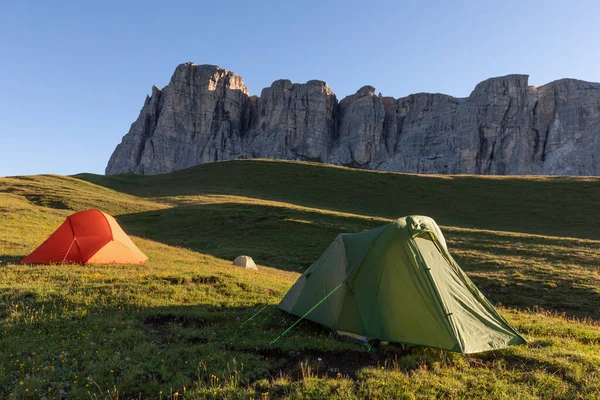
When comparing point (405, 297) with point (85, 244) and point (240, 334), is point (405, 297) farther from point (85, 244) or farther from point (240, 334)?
point (85, 244)

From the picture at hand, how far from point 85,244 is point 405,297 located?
15.7 metres

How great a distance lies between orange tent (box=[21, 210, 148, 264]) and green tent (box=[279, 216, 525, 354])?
37.4ft

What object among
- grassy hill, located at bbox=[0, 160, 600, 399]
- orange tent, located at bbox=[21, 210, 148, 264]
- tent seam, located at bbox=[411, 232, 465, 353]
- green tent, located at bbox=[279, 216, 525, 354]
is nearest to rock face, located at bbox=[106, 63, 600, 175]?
grassy hill, located at bbox=[0, 160, 600, 399]

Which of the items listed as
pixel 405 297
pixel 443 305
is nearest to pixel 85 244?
pixel 405 297

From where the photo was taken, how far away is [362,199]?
206 ft

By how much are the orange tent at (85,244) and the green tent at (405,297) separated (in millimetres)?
11391

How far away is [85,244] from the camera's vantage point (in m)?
17.7

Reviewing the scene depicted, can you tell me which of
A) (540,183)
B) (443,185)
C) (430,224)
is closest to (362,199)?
(443,185)

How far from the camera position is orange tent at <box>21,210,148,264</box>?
672 inches

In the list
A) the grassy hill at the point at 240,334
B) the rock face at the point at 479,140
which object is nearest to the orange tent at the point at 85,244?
the grassy hill at the point at 240,334

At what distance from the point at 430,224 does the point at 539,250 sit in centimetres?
2518

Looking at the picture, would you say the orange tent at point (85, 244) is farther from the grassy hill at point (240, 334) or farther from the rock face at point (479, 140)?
the rock face at point (479, 140)

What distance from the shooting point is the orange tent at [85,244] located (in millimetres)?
17078

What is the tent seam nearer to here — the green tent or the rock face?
the green tent
